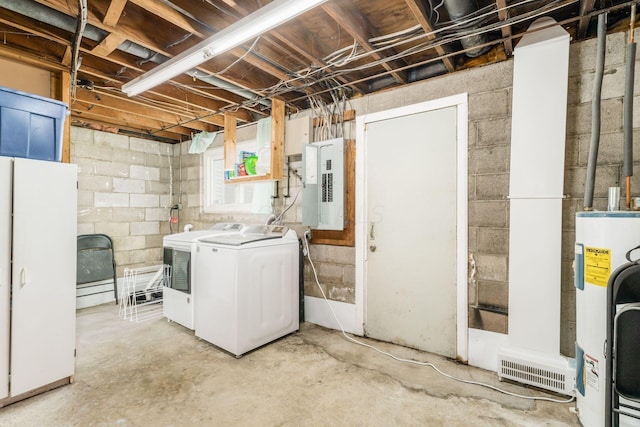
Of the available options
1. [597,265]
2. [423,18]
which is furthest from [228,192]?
[597,265]

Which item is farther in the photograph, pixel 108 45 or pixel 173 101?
pixel 173 101

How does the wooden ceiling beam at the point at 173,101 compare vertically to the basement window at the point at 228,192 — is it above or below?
above

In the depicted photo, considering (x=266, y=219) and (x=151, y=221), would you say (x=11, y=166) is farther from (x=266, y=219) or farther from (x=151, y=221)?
(x=151, y=221)

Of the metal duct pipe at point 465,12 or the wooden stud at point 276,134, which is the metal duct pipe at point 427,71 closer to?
the metal duct pipe at point 465,12

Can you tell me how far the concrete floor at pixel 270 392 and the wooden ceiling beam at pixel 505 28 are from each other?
2377mm

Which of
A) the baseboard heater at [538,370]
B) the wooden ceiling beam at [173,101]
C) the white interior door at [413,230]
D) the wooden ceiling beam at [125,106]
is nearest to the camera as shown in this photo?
the baseboard heater at [538,370]

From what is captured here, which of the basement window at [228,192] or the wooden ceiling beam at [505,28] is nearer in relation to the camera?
the wooden ceiling beam at [505,28]

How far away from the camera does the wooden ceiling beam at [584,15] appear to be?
177 centimetres

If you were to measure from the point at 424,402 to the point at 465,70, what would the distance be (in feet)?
8.04

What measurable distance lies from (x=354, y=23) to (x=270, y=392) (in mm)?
2512

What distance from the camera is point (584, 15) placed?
6.04 feet

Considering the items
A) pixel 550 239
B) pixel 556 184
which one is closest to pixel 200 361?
pixel 550 239

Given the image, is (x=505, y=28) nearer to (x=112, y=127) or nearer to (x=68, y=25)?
(x=68, y=25)

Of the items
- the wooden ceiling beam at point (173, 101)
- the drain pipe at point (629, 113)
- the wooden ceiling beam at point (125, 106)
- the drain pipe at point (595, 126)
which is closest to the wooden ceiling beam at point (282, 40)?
the wooden ceiling beam at point (173, 101)
